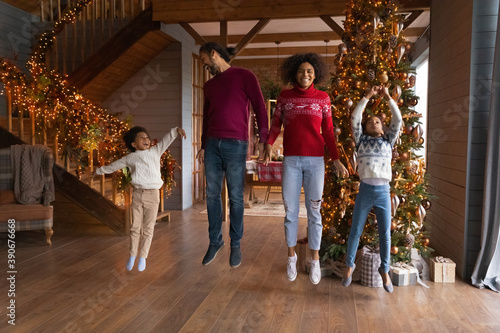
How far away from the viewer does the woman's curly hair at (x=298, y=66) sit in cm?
331

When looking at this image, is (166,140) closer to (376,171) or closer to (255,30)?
(376,171)

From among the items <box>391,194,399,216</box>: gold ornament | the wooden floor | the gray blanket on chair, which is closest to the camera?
the wooden floor

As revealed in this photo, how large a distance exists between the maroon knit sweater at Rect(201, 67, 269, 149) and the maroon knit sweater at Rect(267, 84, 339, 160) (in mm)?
152

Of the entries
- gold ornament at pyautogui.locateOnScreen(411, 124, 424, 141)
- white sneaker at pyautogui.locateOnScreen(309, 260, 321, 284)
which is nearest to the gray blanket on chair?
white sneaker at pyautogui.locateOnScreen(309, 260, 321, 284)

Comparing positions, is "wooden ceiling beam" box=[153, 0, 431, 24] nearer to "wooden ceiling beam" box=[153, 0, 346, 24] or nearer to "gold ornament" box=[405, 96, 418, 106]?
"wooden ceiling beam" box=[153, 0, 346, 24]

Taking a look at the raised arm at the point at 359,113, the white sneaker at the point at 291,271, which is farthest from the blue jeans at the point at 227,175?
the raised arm at the point at 359,113

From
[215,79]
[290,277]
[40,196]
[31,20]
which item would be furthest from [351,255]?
[31,20]

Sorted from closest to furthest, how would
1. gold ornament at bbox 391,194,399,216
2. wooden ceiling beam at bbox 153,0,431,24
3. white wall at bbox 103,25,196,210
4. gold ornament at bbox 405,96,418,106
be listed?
gold ornament at bbox 391,194,399,216 < gold ornament at bbox 405,96,418,106 < wooden ceiling beam at bbox 153,0,431,24 < white wall at bbox 103,25,196,210

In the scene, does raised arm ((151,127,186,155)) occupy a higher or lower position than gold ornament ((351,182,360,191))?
higher

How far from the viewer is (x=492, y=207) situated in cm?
362

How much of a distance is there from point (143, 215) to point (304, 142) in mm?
1460

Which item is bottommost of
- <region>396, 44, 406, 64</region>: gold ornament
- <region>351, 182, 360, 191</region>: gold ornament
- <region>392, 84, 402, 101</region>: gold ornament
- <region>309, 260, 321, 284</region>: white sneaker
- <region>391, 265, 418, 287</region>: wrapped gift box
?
<region>391, 265, 418, 287</region>: wrapped gift box

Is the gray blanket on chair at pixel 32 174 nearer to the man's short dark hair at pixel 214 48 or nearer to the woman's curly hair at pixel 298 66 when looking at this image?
the man's short dark hair at pixel 214 48

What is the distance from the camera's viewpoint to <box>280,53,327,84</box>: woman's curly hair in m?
3.31
